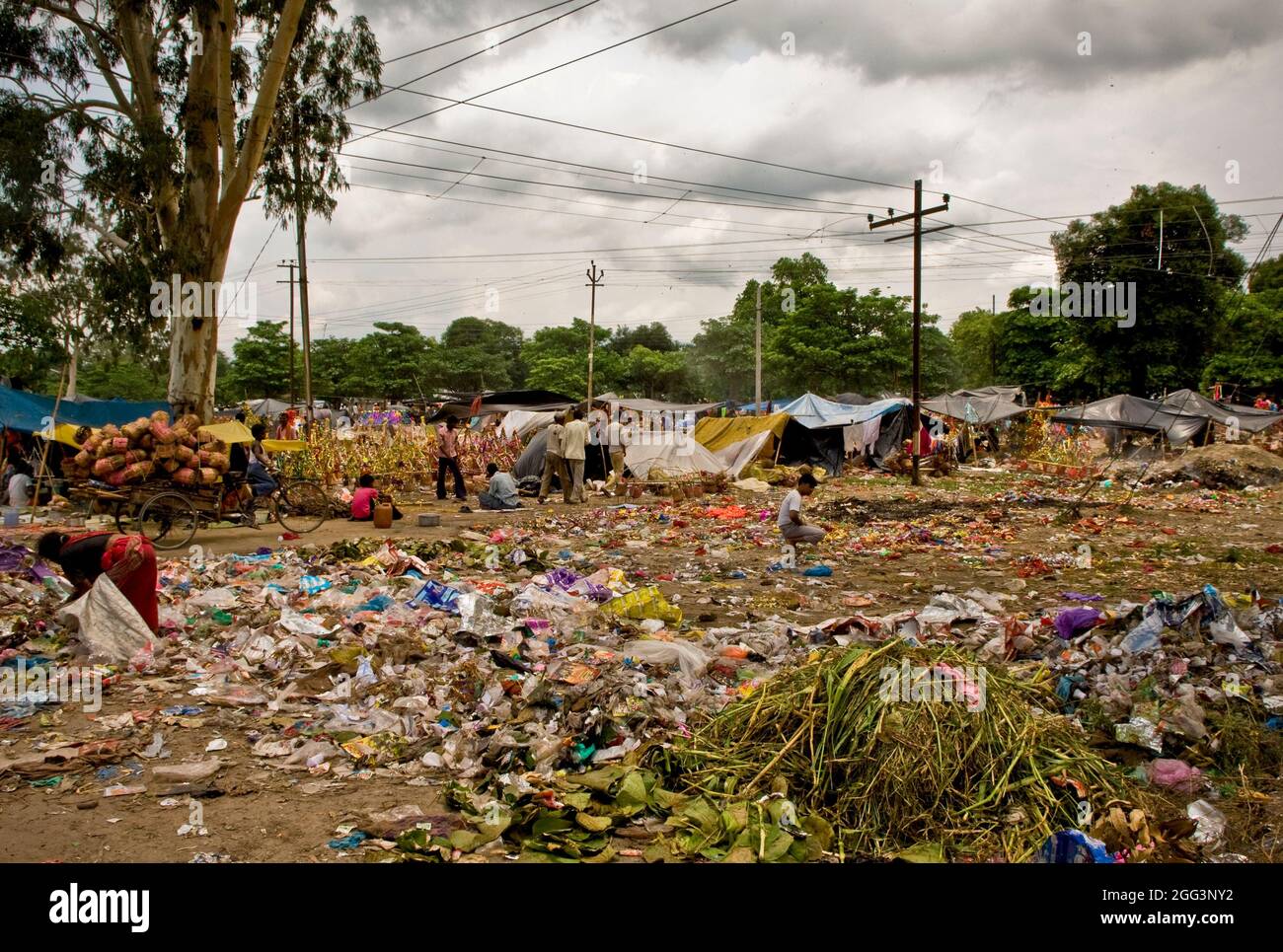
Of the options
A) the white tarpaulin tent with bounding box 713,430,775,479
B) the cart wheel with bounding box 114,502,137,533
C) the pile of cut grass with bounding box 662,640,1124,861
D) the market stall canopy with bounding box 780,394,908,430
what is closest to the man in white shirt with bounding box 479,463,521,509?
the cart wheel with bounding box 114,502,137,533

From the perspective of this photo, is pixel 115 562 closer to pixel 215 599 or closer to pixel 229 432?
pixel 215 599

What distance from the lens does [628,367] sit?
65.2 meters

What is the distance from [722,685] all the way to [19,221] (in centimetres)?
1428

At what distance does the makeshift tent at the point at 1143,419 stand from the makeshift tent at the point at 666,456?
38.3 feet

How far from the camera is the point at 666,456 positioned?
67.9 feet

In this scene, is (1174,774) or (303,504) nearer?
(1174,774)

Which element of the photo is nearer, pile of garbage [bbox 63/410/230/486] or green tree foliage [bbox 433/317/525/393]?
pile of garbage [bbox 63/410/230/486]

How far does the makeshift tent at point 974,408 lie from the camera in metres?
28.4

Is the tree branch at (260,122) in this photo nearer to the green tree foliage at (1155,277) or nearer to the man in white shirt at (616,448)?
the man in white shirt at (616,448)

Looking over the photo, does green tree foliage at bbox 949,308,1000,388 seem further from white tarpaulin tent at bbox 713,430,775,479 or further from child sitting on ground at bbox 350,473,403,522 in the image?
child sitting on ground at bbox 350,473,403,522

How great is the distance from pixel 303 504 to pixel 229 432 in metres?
1.79

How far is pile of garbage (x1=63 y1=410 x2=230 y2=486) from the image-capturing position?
9672 mm

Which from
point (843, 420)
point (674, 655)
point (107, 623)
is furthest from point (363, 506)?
point (843, 420)
